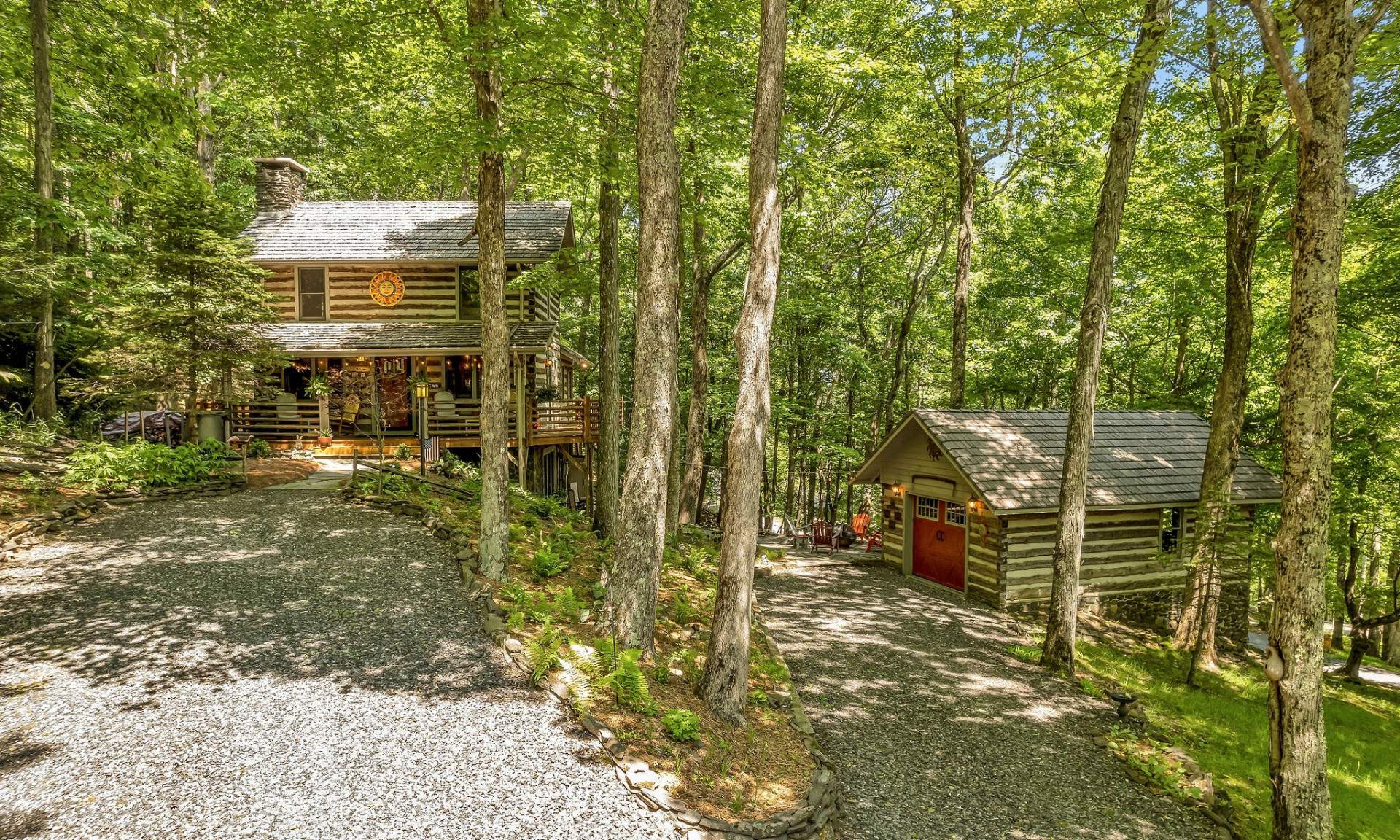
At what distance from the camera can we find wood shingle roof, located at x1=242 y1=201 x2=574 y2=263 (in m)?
20.1

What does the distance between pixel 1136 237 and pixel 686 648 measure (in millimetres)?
20444

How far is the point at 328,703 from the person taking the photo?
6012 mm

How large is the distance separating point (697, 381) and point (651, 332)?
11.4 metres

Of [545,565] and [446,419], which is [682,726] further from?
[446,419]

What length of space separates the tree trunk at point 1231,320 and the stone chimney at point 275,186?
86.2ft

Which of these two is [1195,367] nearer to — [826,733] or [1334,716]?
[1334,716]

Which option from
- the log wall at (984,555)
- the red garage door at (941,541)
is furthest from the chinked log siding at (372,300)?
the log wall at (984,555)

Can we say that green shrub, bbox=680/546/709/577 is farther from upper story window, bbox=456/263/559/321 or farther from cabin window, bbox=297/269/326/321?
cabin window, bbox=297/269/326/321

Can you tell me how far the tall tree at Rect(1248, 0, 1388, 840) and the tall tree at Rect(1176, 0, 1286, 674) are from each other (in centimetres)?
552

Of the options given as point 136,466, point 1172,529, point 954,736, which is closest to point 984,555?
point 1172,529

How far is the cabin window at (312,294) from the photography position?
2075 cm

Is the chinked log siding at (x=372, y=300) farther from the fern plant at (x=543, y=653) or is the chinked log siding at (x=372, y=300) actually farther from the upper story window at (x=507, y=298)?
the fern plant at (x=543, y=653)

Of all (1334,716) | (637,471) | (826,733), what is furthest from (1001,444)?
(637,471)

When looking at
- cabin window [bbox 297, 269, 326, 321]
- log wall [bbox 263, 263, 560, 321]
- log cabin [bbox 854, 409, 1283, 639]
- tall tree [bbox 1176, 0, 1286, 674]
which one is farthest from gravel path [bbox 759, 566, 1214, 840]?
cabin window [bbox 297, 269, 326, 321]
